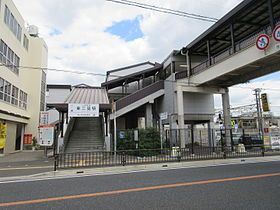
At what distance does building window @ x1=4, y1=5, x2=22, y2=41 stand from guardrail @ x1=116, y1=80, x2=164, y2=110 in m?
12.4

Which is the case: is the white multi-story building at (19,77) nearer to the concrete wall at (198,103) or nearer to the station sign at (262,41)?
the concrete wall at (198,103)

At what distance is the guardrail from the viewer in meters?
19.7

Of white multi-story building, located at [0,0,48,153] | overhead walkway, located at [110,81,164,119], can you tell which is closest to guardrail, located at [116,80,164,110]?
overhead walkway, located at [110,81,164,119]

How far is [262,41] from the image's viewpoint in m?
12.1

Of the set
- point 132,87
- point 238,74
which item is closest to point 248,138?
point 238,74

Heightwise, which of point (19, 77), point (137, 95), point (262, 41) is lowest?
point (137, 95)

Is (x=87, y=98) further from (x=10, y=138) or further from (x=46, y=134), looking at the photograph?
(x=10, y=138)

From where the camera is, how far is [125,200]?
5.20m

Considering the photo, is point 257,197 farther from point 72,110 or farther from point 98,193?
point 72,110

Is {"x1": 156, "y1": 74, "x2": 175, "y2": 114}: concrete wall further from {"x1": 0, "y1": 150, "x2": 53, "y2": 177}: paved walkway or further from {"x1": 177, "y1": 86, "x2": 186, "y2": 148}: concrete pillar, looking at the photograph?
{"x1": 0, "y1": 150, "x2": 53, "y2": 177}: paved walkway

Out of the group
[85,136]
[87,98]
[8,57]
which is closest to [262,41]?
[85,136]

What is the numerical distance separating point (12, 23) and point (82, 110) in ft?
40.2

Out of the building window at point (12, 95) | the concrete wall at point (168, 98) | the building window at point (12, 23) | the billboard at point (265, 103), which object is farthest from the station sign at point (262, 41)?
the building window at point (12, 23)

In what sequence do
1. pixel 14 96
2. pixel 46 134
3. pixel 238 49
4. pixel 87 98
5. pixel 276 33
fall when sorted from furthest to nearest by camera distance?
pixel 14 96 → pixel 87 98 → pixel 46 134 → pixel 238 49 → pixel 276 33
